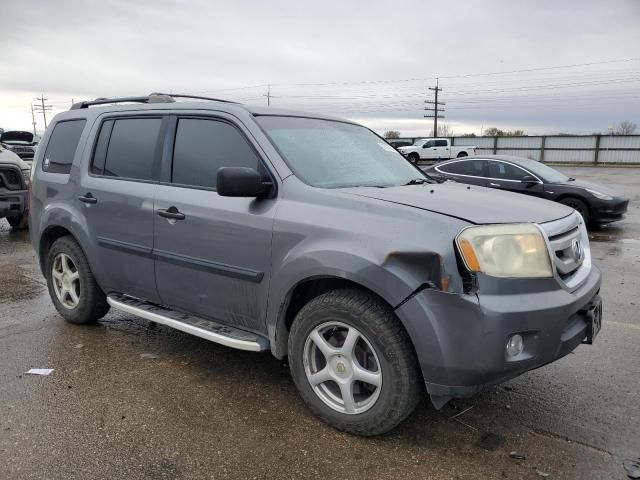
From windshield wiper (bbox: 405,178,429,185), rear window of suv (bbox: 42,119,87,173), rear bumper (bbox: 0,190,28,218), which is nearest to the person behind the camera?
windshield wiper (bbox: 405,178,429,185)

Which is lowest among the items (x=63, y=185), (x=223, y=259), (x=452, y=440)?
(x=452, y=440)

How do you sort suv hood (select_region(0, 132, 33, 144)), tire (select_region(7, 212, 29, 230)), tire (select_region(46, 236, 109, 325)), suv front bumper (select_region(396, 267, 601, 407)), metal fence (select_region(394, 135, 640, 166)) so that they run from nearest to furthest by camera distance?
suv front bumper (select_region(396, 267, 601, 407)) → tire (select_region(46, 236, 109, 325)) → tire (select_region(7, 212, 29, 230)) → suv hood (select_region(0, 132, 33, 144)) → metal fence (select_region(394, 135, 640, 166))

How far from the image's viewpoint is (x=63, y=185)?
4.60 meters

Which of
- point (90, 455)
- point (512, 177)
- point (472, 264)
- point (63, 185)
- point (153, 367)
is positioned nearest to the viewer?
point (472, 264)

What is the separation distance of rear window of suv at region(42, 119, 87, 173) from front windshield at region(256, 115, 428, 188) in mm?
1998

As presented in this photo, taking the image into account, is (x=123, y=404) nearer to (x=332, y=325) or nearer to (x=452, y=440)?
(x=332, y=325)

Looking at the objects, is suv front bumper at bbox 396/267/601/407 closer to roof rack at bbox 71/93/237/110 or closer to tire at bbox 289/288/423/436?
tire at bbox 289/288/423/436

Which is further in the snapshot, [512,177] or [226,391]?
[512,177]

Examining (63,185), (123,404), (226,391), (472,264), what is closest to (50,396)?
(123,404)

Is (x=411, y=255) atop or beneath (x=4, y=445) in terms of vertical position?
atop

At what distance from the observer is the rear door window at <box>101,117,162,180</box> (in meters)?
4.01

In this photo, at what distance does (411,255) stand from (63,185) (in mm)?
3298

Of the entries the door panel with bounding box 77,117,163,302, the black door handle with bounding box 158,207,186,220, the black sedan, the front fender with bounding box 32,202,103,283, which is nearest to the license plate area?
the black door handle with bounding box 158,207,186,220

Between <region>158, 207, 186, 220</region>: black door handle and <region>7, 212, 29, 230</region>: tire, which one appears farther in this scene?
<region>7, 212, 29, 230</region>: tire
